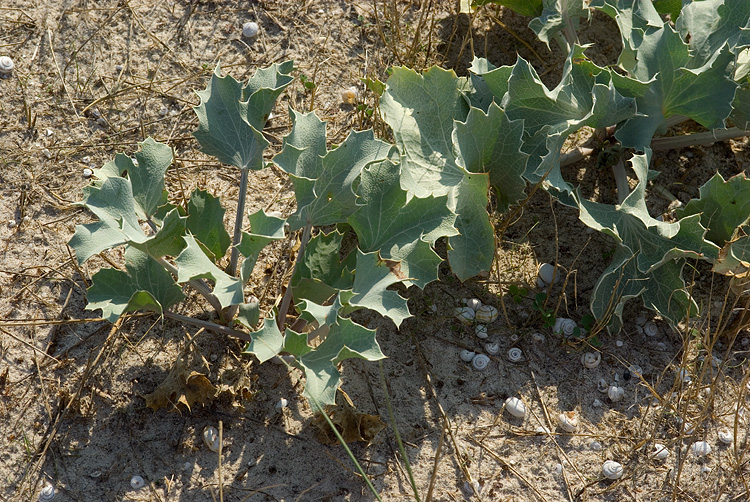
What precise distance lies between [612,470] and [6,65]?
2.57 meters

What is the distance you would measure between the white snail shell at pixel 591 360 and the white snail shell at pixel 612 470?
32 centimetres

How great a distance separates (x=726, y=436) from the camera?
210 centimetres

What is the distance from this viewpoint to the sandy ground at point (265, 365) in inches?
76.5

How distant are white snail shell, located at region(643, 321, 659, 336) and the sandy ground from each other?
1.1 inches

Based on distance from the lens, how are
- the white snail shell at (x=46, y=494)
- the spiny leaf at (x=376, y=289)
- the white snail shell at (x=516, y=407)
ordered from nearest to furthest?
the spiny leaf at (x=376, y=289) < the white snail shell at (x=46, y=494) < the white snail shell at (x=516, y=407)

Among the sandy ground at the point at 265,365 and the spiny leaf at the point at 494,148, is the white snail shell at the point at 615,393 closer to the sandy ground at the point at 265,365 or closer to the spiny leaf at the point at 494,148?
the sandy ground at the point at 265,365

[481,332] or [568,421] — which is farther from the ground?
[481,332]

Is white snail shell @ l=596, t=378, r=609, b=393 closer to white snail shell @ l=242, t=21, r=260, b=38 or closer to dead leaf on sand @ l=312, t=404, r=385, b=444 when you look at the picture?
dead leaf on sand @ l=312, t=404, r=385, b=444

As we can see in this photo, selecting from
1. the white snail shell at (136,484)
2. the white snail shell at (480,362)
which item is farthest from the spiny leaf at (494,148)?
the white snail shell at (136,484)

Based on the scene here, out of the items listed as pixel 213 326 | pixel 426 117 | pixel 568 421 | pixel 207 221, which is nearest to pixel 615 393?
pixel 568 421

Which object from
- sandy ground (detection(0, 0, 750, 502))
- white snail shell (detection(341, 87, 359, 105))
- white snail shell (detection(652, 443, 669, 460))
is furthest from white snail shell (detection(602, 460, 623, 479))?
white snail shell (detection(341, 87, 359, 105))

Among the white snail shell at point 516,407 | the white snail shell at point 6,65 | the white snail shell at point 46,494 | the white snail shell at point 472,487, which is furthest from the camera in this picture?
the white snail shell at point 6,65

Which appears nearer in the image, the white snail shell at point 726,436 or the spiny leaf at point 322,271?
the spiny leaf at point 322,271

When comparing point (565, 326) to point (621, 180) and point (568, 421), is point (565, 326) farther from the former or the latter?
point (621, 180)
